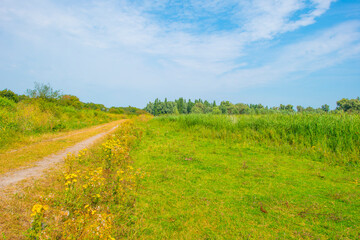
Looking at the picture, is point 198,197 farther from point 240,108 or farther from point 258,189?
point 240,108

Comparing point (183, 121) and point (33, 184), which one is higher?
point (183, 121)

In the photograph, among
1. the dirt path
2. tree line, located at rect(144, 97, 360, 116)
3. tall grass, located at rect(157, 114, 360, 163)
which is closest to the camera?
the dirt path

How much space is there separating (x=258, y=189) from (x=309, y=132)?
6.66m

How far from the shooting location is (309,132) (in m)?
9.65

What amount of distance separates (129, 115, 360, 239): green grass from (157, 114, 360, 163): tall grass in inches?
1.9

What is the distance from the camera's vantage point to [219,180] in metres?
5.49

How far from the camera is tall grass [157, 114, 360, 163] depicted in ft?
26.5

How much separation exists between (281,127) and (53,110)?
723 inches

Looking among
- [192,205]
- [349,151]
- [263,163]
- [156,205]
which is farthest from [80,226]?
[349,151]

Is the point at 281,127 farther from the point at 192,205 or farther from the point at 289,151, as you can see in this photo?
the point at 192,205

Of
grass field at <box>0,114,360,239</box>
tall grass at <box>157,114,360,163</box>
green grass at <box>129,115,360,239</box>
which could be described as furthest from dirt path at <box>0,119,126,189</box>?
tall grass at <box>157,114,360,163</box>

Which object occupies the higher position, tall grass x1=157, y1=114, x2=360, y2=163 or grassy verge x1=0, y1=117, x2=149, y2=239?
tall grass x1=157, y1=114, x2=360, y2=163

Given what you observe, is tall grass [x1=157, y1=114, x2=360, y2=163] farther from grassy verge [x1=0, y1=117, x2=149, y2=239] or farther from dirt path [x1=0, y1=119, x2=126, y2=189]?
dirt path [x1=0, y1=119, x2=126, y2=189]

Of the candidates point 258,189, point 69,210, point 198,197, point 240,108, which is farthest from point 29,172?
point 240,108
